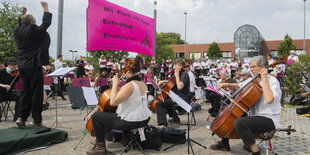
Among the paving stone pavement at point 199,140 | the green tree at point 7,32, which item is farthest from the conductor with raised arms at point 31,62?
the green tree at point 7,32

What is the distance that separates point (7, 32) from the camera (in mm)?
20672

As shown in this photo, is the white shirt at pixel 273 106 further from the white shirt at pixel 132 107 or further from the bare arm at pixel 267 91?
the white shirt at pixel 132 107

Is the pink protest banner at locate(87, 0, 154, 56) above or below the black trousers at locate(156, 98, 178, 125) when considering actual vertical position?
above

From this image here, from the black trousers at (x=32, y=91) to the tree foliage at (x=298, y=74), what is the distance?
8316 millimetres

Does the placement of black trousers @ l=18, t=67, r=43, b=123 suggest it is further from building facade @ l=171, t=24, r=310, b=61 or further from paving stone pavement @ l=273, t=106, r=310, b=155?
building facade @ l=171, t=24, r=310, b=61

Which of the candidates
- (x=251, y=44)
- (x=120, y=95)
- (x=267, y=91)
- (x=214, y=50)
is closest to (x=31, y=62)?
(x=120, y=95)

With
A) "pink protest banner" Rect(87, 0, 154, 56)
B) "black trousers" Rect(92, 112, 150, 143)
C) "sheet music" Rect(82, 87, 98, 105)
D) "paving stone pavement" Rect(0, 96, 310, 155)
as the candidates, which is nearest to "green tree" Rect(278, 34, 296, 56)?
"pink protest banner" Rect(87, 0, 154, 56)

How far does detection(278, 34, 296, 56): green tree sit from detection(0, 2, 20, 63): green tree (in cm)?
3663

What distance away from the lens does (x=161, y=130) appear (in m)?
4.27

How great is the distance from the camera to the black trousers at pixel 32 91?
157 inches

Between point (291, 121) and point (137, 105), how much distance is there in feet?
16.3

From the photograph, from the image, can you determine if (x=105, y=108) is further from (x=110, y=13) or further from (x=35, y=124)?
(x=110, y=13)

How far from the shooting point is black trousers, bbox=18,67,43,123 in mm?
4000

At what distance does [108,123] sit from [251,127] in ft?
6.53
